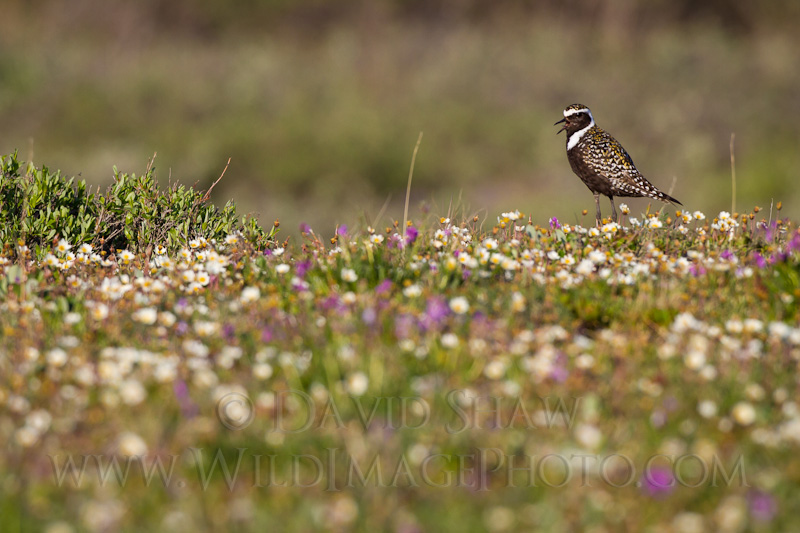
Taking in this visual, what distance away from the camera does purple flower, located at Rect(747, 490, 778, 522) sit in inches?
124

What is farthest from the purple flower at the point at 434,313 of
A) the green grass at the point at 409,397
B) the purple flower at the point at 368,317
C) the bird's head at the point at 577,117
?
the bird's head at the point at 577,117

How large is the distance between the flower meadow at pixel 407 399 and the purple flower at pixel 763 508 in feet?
0.04

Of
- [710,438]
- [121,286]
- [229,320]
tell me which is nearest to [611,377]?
[710,438]

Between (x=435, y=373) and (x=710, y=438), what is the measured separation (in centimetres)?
115

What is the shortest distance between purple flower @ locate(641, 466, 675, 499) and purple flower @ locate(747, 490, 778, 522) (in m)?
0.27

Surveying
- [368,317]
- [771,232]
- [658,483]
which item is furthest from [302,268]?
[771,232]

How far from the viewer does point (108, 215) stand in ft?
22.4

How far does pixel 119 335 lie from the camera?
4.54m

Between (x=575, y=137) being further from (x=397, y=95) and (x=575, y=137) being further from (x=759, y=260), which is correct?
(x=397, y=95)

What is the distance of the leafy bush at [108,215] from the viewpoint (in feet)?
21.1

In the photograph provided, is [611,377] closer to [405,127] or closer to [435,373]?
[435,373]

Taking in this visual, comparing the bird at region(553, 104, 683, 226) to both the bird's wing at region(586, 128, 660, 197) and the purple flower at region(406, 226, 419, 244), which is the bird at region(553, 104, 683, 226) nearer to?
the bird's wing at region(586, 128, 660, 197)

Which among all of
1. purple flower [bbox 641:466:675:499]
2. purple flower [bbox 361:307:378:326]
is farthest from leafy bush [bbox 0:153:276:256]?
purple flower [bbox 641:466:675:499]

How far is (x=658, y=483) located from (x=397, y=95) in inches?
718
